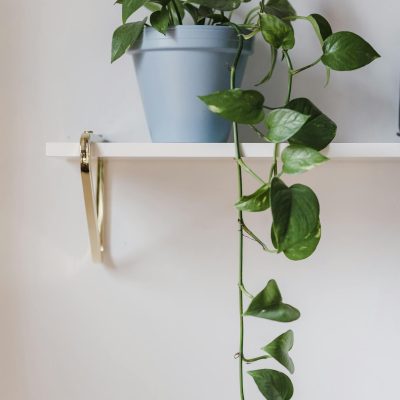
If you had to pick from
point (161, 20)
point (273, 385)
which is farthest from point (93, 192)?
point (273, 385)

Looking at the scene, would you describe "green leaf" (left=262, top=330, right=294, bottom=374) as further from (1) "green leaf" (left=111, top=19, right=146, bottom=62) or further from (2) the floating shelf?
(1) "green leaf" (left=111, top=19, right=146, bottom=62)

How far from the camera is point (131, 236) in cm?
104

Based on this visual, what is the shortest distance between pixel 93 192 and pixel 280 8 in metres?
0.38

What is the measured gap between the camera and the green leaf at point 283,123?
0.76 m

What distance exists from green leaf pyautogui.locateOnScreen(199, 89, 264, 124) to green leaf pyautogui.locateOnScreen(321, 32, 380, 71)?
122 millimetres

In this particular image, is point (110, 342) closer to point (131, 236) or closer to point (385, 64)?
point (131, 236)

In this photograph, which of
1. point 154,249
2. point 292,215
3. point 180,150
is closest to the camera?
point 292,215

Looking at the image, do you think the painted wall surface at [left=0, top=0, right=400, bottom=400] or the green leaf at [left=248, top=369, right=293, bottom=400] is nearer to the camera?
the green leaf at [left=248, top=369, right=293, bottom=400]

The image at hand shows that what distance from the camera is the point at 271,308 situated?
2.62ft

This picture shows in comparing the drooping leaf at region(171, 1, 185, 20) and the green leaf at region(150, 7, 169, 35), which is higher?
the drooping leaf at region(171, 1, 185, 20)

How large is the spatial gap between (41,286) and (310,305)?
1.51 feet

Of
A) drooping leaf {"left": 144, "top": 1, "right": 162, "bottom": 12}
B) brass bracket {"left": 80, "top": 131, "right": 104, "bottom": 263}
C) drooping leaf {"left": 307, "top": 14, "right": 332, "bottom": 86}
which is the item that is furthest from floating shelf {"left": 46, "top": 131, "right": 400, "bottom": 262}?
drooping leaf {"left": 144, "top": 1, "right": 162, "bottom": 12}

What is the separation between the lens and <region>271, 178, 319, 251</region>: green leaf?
2.36ft

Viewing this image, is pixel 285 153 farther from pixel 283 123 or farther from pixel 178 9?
pixel 178 9
